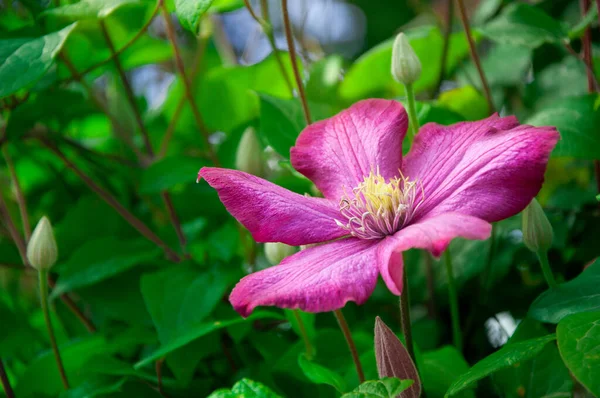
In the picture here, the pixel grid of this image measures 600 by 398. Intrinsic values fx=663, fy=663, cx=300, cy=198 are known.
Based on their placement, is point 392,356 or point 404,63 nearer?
point 392,356

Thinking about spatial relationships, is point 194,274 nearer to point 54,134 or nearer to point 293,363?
point 293,363

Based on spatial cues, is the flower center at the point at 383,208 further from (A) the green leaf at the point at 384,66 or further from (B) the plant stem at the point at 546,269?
(A) the green leaf at the point at 384,66

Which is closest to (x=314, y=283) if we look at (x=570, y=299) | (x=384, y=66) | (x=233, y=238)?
(x=570, y=299)

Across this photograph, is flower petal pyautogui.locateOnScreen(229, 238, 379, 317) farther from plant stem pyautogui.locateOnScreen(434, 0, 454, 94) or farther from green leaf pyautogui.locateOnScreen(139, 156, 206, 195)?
plant stem pyautogui.locateOnScreen(434, 0, 454, 94)

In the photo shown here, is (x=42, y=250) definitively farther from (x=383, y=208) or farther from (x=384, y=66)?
(x=384, y=66)

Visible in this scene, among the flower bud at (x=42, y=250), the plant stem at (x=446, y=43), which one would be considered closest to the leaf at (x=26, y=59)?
the flower bud at (x=42, y=250)

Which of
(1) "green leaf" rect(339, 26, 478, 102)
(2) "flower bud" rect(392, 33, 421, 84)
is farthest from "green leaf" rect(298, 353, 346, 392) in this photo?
(1) "green leaf" rect(339, 26, 478, 102)
